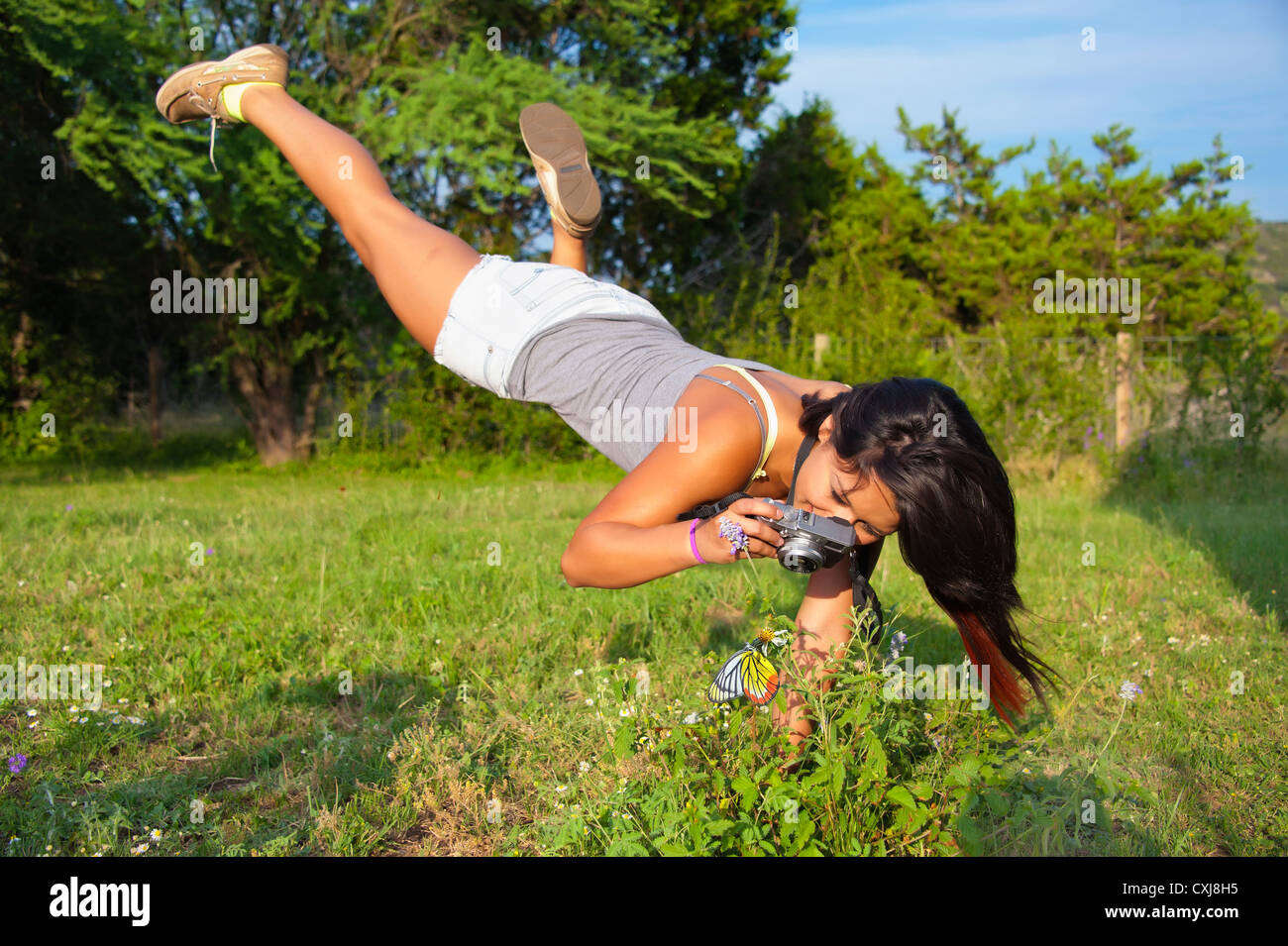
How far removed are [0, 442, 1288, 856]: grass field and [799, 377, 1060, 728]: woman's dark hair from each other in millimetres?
309

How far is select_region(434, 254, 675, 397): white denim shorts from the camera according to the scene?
128 inches

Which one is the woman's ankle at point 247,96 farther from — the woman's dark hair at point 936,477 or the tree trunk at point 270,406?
the tree trunk at point 270,406

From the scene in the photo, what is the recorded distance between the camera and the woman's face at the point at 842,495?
2.31 metres

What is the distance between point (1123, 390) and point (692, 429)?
7688 mm

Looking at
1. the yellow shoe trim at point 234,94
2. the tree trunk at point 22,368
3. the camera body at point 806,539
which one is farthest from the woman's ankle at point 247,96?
the tree trunk at point 22,368

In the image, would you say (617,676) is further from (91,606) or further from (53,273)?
(53,273)

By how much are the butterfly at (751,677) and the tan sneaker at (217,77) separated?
3304 mm

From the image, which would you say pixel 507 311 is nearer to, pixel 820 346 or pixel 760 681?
pixel 760 681

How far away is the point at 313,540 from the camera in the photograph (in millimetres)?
5449

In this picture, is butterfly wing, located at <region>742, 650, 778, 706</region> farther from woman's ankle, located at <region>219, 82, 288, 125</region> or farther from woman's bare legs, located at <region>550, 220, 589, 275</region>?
woman's ankle, located at <region>219, 82, 288, 125</region>

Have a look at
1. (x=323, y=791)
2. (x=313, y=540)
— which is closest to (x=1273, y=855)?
(x=323, y=791)

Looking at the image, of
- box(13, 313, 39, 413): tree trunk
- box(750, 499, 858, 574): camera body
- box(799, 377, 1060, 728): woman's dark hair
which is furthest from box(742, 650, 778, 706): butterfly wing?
box(13, 313, 39, 413): tree trunk
